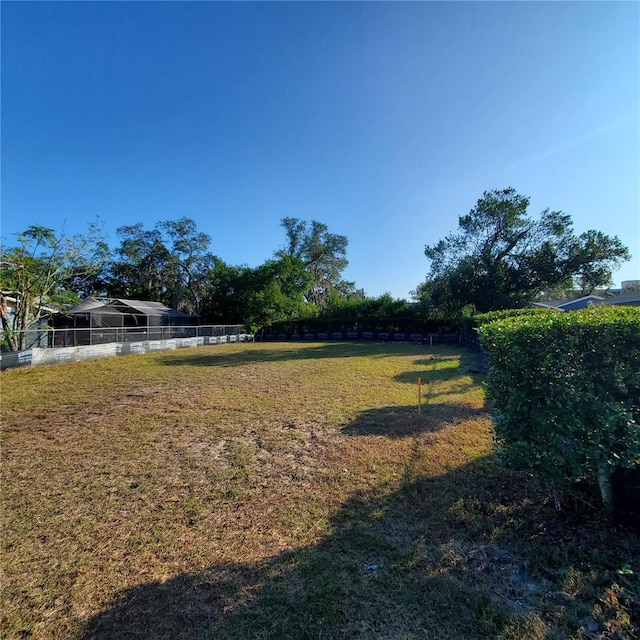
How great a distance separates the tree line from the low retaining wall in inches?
58.4

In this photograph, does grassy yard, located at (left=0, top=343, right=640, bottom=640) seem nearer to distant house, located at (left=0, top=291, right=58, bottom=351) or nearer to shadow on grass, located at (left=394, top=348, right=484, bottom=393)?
shadow on grass, located at (left=394, top=348, right=484, bottom=393)

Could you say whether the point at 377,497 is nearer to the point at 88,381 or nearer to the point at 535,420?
the point at 535,420

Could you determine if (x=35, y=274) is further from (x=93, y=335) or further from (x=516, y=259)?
(x=516, y=259)

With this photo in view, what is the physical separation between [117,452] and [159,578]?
2520 millimetres

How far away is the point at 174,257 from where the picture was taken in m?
30.2

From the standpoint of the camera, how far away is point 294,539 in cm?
238

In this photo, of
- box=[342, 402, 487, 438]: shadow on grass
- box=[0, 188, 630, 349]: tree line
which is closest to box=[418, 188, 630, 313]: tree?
box=[0, 188, 630, 349]: tree line

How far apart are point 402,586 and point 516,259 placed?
23.7 metres

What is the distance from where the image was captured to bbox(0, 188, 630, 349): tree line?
43.4 feet

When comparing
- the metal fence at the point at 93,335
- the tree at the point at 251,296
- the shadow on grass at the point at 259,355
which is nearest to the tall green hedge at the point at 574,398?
the shadow on grass at the point at 259,355

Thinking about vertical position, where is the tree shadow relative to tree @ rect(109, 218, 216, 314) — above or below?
below

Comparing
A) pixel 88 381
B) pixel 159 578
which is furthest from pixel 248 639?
pixel 88 381

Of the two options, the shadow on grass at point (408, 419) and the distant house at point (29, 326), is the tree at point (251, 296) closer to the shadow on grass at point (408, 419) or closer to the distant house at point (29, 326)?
the distant house at point (29, 326)

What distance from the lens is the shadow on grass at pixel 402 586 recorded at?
5.45ft
